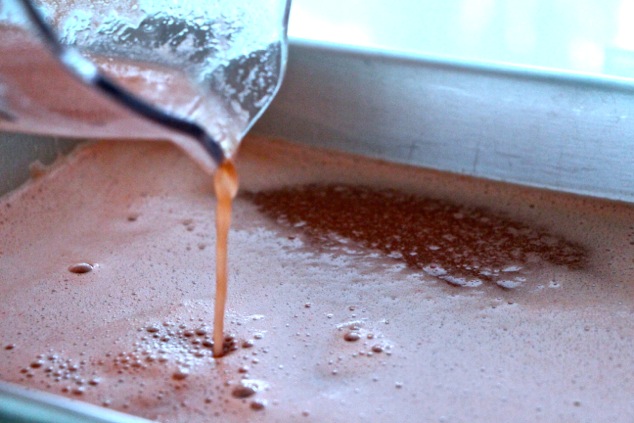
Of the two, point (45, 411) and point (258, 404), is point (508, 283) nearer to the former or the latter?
point (258, 404)

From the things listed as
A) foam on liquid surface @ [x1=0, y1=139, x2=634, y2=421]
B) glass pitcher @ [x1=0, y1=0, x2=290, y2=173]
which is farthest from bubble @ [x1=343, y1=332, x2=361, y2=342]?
glass pitcher @ [x1=0, y1=0, x2=290, y2=173]

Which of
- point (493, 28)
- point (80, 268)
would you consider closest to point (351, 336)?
point (80, 268)

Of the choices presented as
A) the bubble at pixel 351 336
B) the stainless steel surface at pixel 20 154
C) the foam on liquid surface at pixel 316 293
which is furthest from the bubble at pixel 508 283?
the stainless steel surface at pixel 20 154

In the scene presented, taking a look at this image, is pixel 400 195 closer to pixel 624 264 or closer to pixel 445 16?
pixel 624 264

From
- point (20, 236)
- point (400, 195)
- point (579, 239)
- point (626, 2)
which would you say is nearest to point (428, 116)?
point (400, 195)

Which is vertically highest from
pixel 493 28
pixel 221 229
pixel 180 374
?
pixel 493 28

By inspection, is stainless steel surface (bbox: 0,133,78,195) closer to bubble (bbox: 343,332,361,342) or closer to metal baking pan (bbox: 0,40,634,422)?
metal baking pan (bbox: 0,40,634,422)
